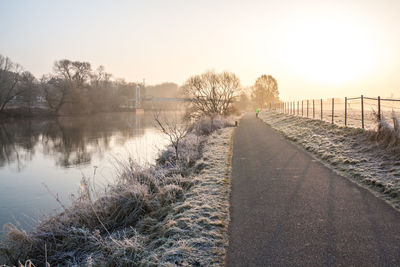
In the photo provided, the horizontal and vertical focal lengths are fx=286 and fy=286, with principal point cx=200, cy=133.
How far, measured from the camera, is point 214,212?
4801mm

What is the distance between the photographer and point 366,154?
8352 millimetres

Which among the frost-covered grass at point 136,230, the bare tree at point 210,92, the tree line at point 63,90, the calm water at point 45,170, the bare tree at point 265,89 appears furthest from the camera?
the bare tree at point 265,89

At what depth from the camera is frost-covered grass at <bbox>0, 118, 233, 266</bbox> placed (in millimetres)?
3801

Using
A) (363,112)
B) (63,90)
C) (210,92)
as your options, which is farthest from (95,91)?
(363,112)

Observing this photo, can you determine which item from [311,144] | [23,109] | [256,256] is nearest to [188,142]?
[311,144]

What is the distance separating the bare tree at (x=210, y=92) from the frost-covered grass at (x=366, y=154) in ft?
57.2

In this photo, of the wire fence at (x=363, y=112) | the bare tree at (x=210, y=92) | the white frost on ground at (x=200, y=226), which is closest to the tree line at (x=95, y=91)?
the bare tree at (x=210, y=92)

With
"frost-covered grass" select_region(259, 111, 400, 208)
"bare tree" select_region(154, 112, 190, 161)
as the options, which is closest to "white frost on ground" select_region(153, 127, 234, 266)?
"bare tree" select_region(154, 112, 190, 161)

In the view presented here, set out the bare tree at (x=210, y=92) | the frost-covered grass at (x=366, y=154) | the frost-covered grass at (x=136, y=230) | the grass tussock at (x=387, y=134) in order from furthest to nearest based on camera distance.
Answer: the bare tree at (x=210, y=92), the grass tussock at (x=387, y=134), the frost-covered grass at (x=366, y=154), the frost-covered grass at (x=136, y=230)

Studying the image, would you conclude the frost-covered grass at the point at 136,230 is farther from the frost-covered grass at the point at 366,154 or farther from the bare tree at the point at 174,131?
the frost-covered grass at the point at 366,154

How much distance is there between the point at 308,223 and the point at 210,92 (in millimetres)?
26068

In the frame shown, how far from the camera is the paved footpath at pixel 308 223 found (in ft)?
11.1

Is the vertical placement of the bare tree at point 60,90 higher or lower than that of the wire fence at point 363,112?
higher

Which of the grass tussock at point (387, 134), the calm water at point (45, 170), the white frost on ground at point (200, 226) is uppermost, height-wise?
the grass tussock at point (387, 134)
